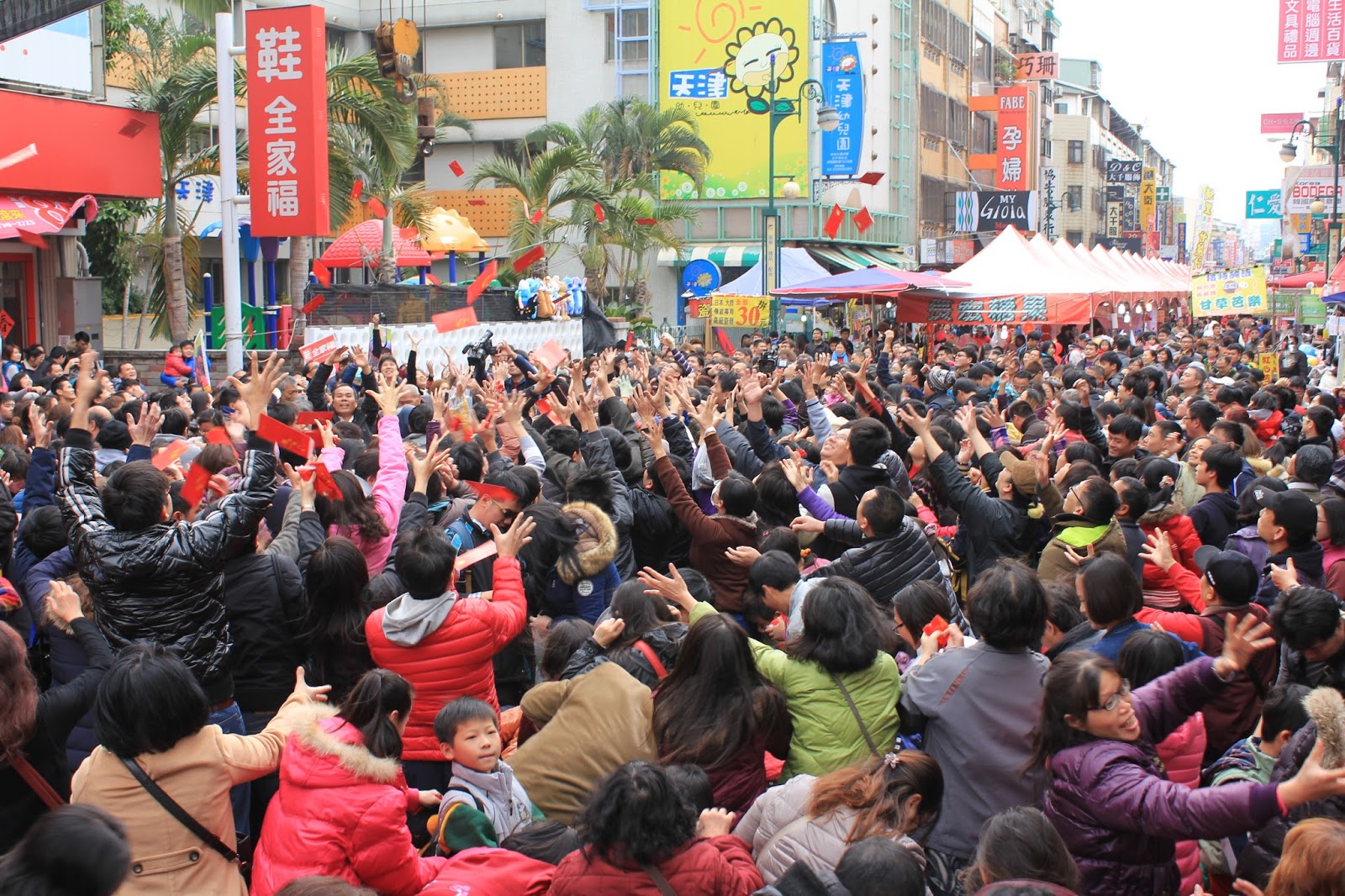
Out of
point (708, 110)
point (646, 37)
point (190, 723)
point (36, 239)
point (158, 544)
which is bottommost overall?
point (190, 723)

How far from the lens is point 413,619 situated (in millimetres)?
4098

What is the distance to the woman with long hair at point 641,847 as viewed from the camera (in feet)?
9.33

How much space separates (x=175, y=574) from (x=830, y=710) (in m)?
2.18

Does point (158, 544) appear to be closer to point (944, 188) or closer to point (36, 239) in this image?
point (36, 239)

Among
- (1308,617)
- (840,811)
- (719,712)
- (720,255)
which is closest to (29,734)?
(719,712)

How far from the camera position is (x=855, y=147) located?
3456 centimetres

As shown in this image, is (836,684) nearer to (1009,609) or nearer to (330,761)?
(1009,609)

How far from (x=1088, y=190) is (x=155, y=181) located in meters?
70.4

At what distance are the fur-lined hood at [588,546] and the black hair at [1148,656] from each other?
2.19 metres

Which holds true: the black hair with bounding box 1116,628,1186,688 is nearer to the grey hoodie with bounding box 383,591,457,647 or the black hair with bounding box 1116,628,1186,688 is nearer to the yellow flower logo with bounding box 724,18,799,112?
the grey hoodie with bounding box 383,591,457,647

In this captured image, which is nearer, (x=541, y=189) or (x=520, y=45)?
(x=541, y=189)

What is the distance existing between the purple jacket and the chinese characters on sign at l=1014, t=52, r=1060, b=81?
6335 cm

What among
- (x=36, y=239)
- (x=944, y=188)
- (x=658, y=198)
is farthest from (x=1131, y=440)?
(x=944, y=188)

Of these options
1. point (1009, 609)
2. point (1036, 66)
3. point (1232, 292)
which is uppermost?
point (1036, 66)
